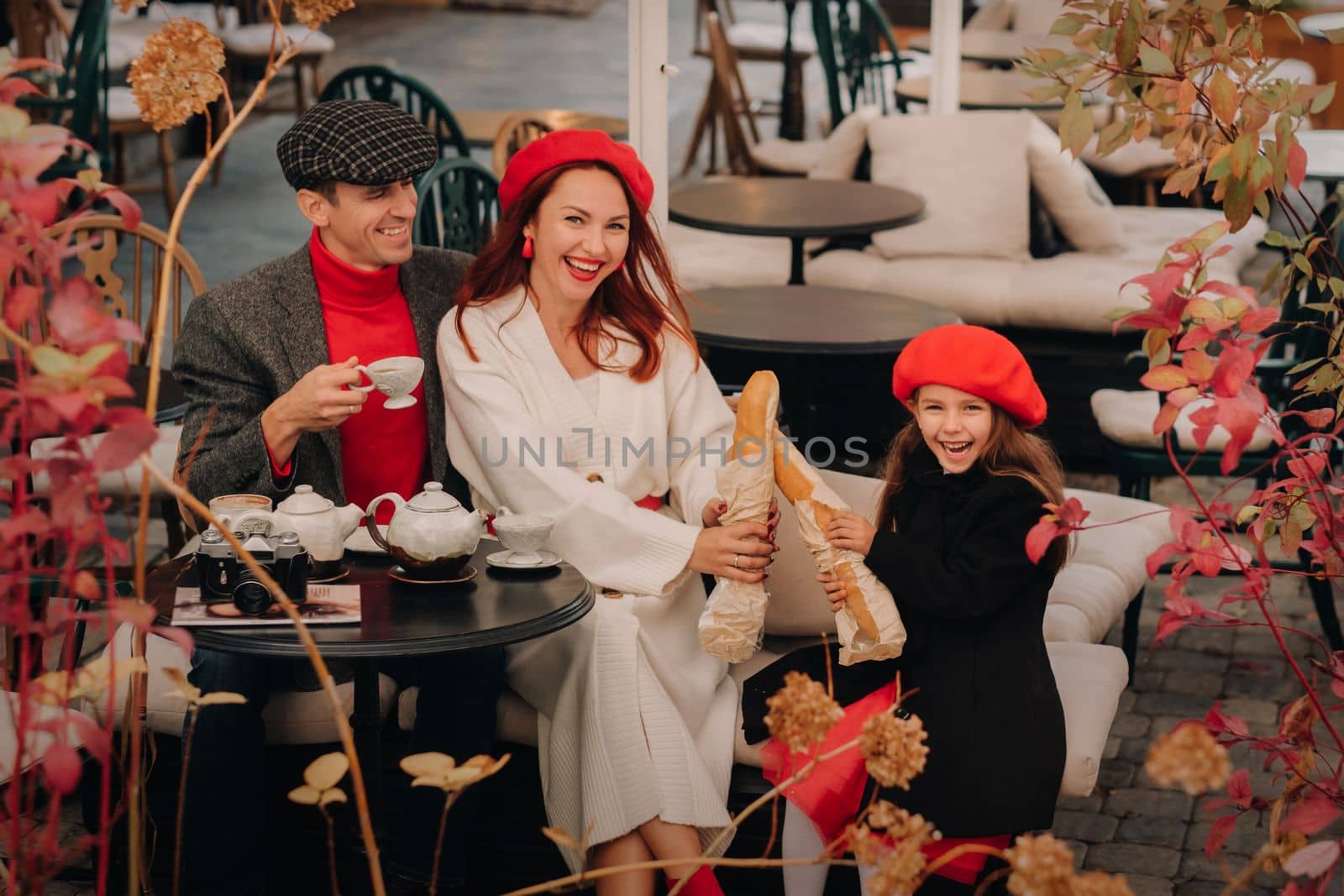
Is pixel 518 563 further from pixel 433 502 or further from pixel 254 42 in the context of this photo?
pixel 254 42

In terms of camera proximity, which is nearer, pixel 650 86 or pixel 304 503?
pixel 304 503

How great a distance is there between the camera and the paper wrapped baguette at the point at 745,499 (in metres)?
2.43

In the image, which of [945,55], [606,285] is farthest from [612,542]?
[945,55]

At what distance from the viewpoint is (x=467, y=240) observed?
4.18 m

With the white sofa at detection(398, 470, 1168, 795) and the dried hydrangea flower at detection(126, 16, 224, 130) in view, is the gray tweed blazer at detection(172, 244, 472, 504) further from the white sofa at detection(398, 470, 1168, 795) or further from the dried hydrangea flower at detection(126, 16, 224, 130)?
the dried hydrangea flower at detection(126, 16, 224, 130)

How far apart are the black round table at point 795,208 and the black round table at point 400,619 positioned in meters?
2.45

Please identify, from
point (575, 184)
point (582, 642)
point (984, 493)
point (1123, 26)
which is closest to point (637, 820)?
point (582, 642)

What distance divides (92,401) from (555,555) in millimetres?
1242

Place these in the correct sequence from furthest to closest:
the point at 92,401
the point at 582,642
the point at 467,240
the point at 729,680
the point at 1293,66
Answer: the point at 1293,66 < the point at 467,240 < the point at 729,680 < the point at 582,642 < the point at 92,401

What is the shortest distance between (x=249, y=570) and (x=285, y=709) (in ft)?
1.60

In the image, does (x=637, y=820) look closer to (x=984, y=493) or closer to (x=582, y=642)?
(x=582, y=642)

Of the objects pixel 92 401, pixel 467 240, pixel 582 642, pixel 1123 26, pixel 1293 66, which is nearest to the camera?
pixel 92 401

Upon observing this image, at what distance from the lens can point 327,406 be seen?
2357mm

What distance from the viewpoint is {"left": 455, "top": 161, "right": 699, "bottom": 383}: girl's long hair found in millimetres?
2723
